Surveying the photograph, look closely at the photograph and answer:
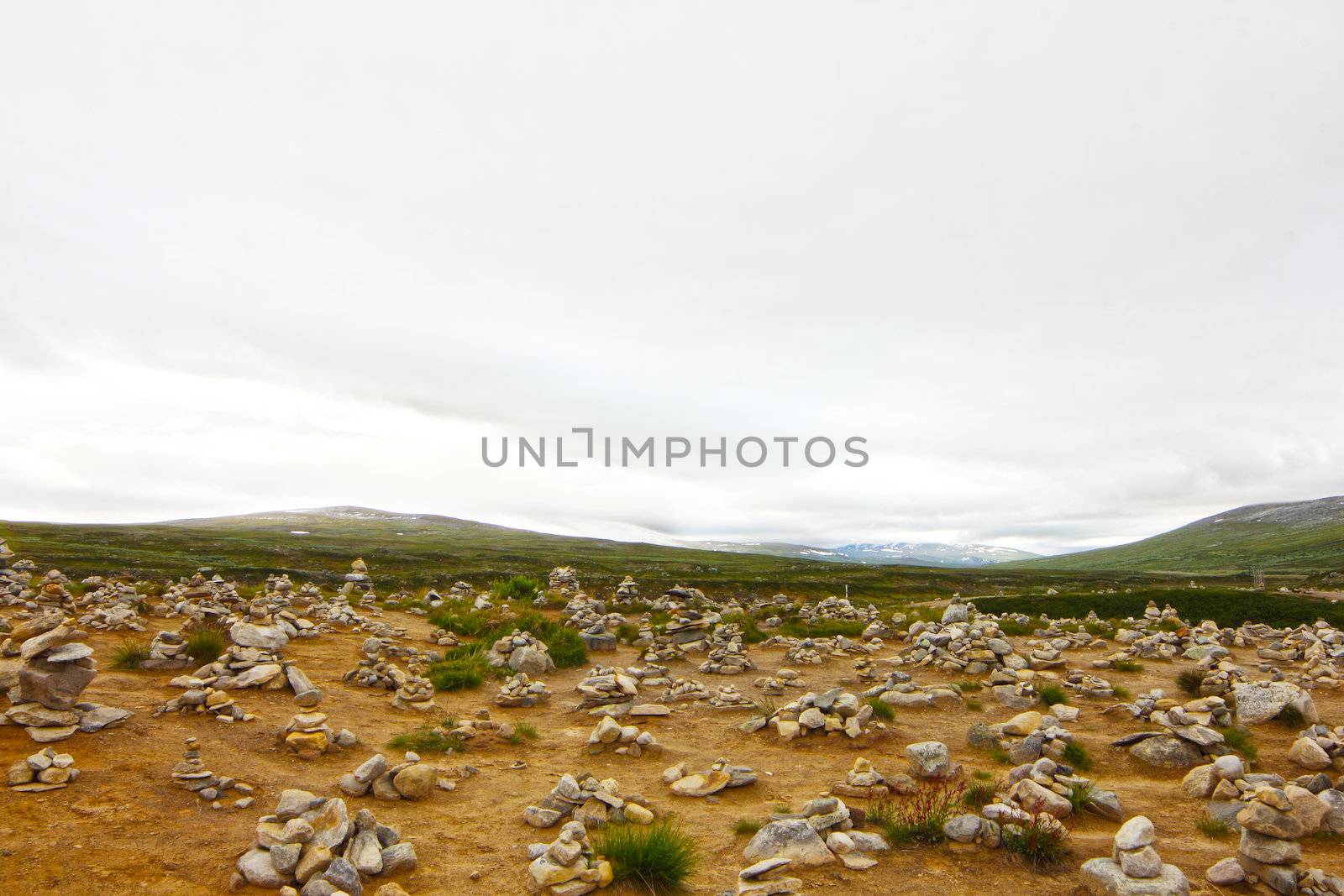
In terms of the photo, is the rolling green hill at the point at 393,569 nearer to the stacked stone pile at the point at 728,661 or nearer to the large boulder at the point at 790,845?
the stacked stone pile at the point at 728,661

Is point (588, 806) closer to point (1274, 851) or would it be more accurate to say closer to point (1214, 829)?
point (1274, 851)

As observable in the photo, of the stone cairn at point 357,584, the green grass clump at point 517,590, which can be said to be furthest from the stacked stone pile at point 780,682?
the stone cairn at point 357,584

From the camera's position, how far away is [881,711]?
14359 millimetres

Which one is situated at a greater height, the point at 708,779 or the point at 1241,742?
the point at 1241,742

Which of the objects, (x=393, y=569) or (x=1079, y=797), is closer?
(x=1079, y=797)

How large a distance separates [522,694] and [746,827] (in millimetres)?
9107

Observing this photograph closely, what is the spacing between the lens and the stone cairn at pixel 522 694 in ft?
53.1

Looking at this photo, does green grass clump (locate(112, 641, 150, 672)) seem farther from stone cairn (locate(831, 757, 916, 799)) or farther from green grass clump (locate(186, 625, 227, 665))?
stone cairn (locate(831, 757, 916, 799))

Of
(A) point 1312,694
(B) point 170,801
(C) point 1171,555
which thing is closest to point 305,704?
(B) point 170,801

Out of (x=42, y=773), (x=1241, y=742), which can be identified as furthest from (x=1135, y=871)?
(x=42, y=773)

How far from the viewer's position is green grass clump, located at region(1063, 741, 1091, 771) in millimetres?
11461

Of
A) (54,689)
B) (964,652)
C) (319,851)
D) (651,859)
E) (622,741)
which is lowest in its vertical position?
(622,741)

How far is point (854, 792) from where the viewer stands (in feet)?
33.0

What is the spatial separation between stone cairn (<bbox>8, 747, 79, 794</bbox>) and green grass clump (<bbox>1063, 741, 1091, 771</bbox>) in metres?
15.5
